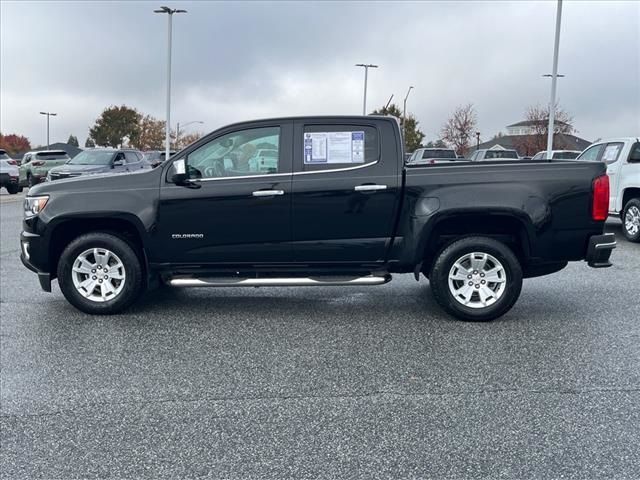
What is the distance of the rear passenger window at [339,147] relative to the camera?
20.6 ft

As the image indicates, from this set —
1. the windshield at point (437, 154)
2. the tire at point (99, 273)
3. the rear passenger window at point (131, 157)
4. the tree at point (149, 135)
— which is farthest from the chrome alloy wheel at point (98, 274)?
the tree at point (149, 135)

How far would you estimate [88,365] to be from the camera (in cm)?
497

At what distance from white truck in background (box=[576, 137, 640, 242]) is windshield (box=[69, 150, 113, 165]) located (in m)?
16.5

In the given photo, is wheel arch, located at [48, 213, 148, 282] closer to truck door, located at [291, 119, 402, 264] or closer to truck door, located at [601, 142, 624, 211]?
truck door, located at [291, 119, 402, 264]

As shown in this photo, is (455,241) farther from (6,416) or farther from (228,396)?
(6,416)

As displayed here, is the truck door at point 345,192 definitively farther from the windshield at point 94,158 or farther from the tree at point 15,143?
the tree at point 15,143

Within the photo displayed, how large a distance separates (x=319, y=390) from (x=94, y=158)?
20.5 m

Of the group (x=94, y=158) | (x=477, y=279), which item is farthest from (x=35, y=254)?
(x=94, y=158)

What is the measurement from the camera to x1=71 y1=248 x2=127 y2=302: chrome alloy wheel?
6.39 metres

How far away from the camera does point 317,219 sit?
6184 millimetres

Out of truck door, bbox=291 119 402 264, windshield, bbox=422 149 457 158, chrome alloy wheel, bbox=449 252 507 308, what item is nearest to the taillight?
chrome alloy wheel, bbox=449 252 507 308

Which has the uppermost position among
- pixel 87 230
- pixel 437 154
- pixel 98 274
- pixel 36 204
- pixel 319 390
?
pixel 437 154

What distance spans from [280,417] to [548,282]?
210 inches

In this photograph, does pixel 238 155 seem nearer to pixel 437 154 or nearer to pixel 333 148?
pixel 333 148
